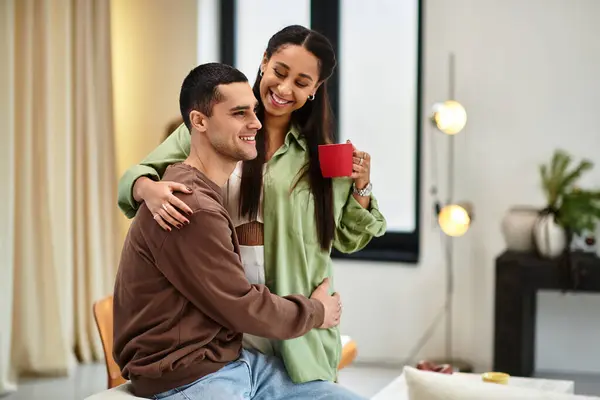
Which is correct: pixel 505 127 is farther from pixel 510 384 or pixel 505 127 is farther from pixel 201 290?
pixel 201 290

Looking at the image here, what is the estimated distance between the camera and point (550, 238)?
4.36 m

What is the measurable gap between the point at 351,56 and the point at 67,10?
1.55m

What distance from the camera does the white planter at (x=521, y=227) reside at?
4.51m

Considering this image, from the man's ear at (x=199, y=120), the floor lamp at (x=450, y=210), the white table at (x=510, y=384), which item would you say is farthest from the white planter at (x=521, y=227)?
the man's ear at (x=199, y=120)

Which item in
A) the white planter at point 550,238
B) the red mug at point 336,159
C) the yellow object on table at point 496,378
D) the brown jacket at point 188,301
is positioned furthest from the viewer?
the white planter at point 550,238

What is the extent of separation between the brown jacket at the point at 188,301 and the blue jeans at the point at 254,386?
0.07ft

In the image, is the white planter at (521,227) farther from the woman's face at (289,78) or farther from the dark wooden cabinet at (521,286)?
the woman's face at (289,78)

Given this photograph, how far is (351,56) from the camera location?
509 cm

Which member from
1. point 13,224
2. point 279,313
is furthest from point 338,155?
point 13,224

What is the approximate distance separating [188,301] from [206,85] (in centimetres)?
44

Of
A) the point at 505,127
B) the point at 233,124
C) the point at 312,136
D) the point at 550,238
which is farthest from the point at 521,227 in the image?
the point at 233,124

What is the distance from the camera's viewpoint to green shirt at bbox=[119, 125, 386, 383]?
2012 millimetres

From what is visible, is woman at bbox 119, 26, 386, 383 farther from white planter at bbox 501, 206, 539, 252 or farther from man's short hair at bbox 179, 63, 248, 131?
white planter at bbox 501, 206, 539, 252

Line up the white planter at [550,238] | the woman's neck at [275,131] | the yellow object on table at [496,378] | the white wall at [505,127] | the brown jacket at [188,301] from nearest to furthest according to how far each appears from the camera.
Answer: the brown jacket at [188,301] < the woman's neck at [275,131] < the yellow object on table at [496,378] < the white planter at [550,238] < the white wall at [505,127]
